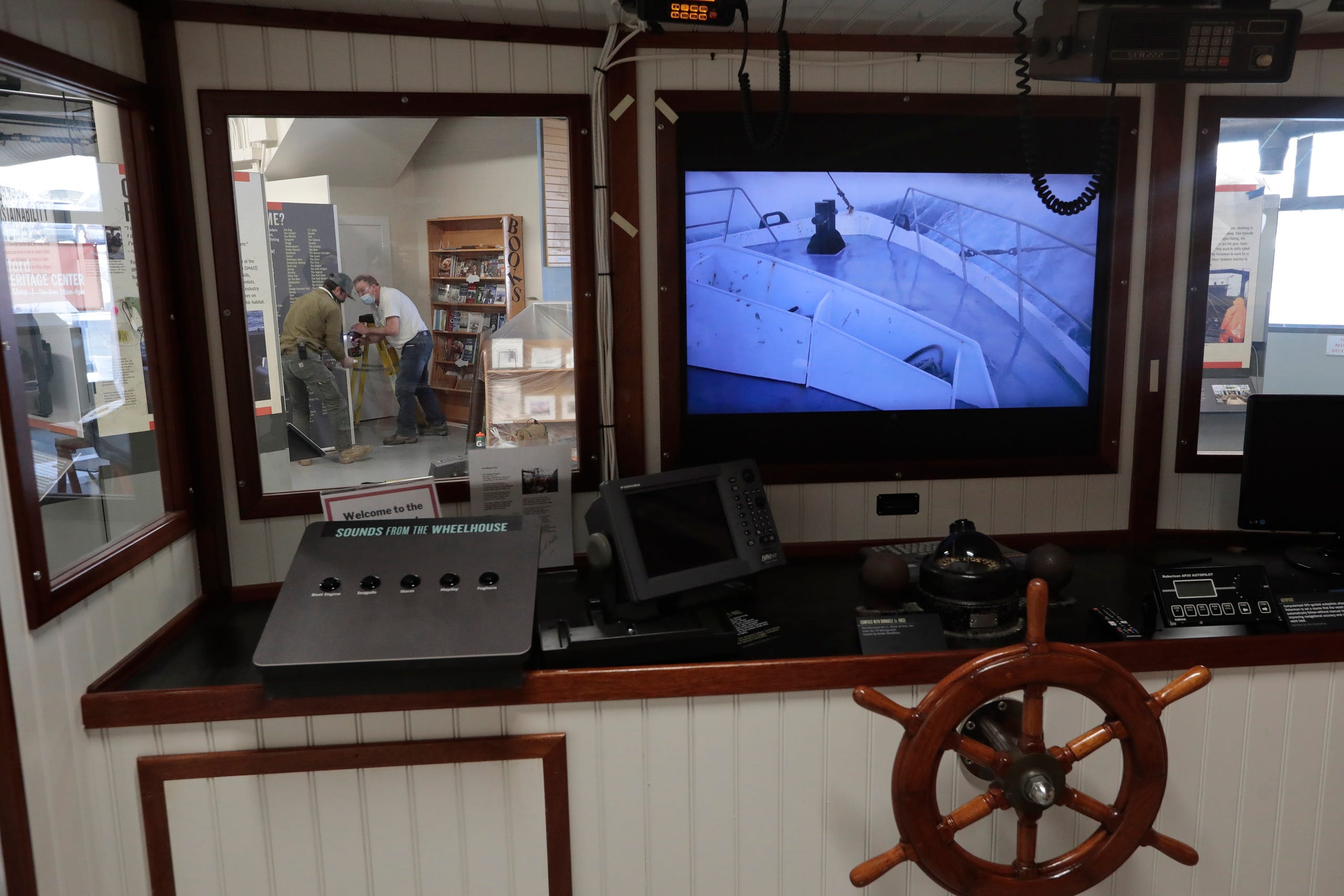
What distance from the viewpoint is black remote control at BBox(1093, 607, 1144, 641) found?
177cm

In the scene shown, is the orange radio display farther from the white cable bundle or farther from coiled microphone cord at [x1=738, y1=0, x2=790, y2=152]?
the white cable bundle

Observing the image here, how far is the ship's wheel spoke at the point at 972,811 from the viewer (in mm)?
1327

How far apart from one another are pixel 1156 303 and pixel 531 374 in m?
1.57

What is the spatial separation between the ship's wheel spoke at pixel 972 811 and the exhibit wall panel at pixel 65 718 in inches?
54.5

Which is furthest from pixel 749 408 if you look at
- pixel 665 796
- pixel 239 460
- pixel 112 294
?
pixel 112 294

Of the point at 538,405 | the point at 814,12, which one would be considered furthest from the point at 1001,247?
the point at 538,405

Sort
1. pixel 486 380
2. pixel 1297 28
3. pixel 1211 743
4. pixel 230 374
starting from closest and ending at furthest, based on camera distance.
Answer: pixel 1297 28
pixel 1211 743
pixel 230 374
pixel 486 380

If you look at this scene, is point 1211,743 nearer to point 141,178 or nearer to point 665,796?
point 665,796

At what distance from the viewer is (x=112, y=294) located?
1733 mm

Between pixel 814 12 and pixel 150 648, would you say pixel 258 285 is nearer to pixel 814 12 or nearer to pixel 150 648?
pixel 150 648

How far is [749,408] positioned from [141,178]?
1.39 meters

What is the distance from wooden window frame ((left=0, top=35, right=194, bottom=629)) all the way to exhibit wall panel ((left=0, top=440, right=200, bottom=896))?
1.0 inches

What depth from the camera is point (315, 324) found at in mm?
2053

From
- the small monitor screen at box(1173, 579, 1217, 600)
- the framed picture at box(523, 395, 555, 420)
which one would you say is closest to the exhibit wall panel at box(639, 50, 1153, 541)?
the framed picture at box(523, 395, 555, 420)
